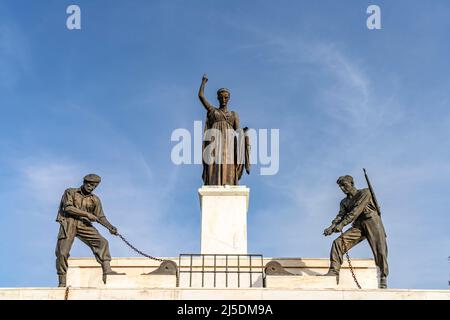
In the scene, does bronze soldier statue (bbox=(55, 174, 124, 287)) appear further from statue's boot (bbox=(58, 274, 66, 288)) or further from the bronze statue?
the bronze statue

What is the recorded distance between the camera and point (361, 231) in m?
14.6

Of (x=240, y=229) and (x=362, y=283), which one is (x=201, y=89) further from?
(x=362, y=283)

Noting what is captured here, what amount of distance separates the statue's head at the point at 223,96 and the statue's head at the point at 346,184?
6469 millimetres

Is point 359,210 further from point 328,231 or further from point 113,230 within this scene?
point 113,230

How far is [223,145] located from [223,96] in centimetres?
171

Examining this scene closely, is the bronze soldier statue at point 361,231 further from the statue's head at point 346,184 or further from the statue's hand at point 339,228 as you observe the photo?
the statue's head at point 346,184

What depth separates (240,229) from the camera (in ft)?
60.8

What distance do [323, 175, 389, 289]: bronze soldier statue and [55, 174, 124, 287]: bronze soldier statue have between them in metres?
5.23

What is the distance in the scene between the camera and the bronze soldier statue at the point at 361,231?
14.4 m

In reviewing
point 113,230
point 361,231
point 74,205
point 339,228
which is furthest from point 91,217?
point 361,231

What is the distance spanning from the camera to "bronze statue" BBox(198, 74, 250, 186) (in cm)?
1964
